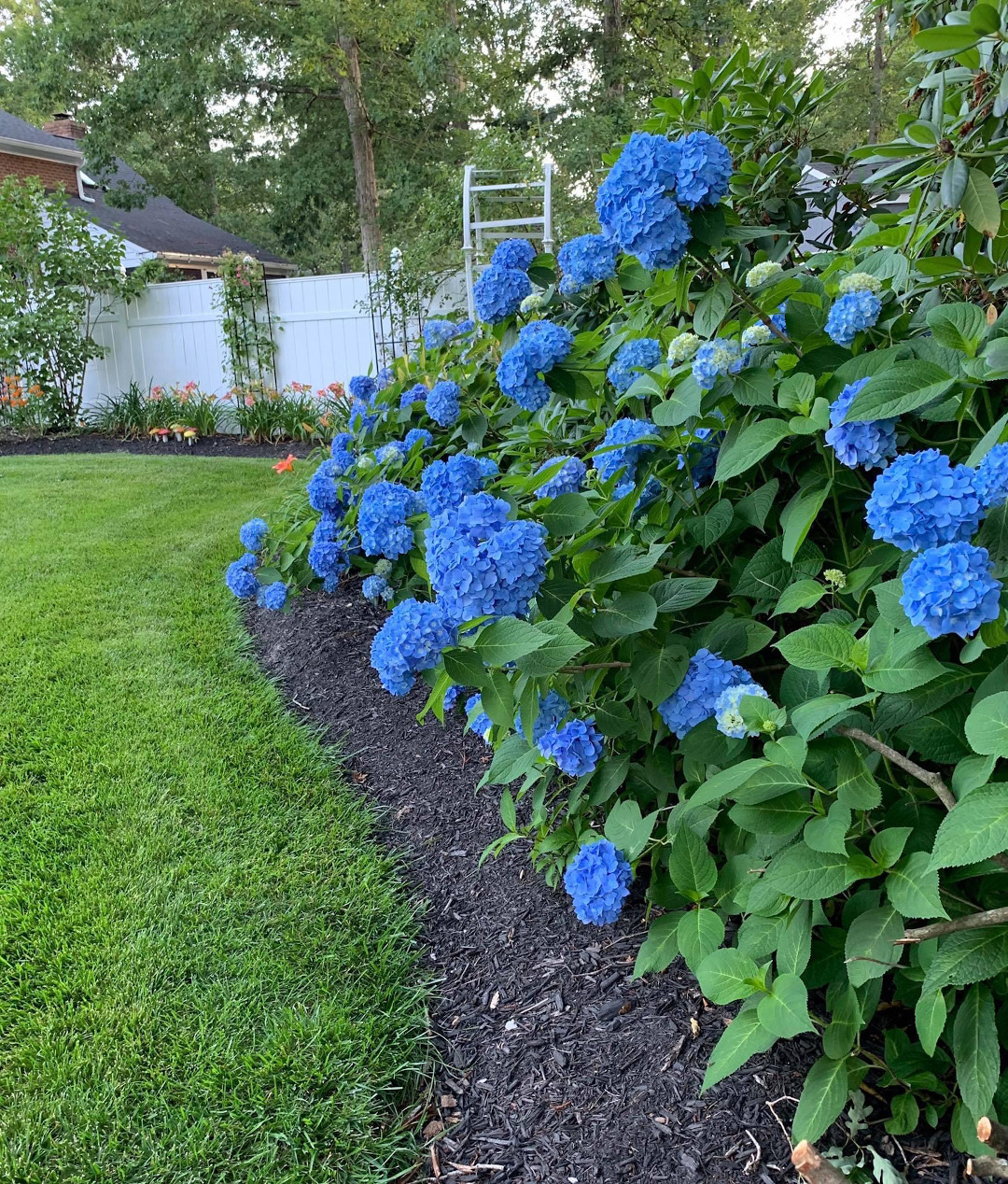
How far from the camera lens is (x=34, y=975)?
5.71 feet

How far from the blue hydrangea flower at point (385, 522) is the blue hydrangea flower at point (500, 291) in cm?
47

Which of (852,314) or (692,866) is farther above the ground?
(852,314)

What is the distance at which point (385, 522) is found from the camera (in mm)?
1981

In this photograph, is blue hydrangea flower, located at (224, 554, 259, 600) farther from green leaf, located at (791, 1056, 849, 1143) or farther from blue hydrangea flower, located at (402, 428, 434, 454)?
green leaf, located at (791, 1056, 849, 1143)

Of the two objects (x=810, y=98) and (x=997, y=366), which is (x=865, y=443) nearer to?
(x=997, y=366)

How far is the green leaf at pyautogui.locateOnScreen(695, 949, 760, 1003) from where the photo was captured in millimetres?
1134

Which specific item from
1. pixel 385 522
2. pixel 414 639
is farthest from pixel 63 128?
pixel 414 639

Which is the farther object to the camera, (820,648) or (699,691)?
(699,691)

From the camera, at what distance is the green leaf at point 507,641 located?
1054mm

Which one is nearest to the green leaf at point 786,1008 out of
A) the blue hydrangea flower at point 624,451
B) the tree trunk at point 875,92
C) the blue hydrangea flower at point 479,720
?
the blue hydrangea flower at point 479,720

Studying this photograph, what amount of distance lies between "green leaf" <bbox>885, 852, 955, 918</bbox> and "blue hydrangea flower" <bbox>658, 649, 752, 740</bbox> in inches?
12.6

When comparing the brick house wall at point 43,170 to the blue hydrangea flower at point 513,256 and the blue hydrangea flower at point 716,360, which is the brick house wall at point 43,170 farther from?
the blue hydrangea flower at point 716,360

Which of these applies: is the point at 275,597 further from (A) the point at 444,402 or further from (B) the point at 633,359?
(B) the point at 633,359

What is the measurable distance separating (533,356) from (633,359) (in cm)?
19
